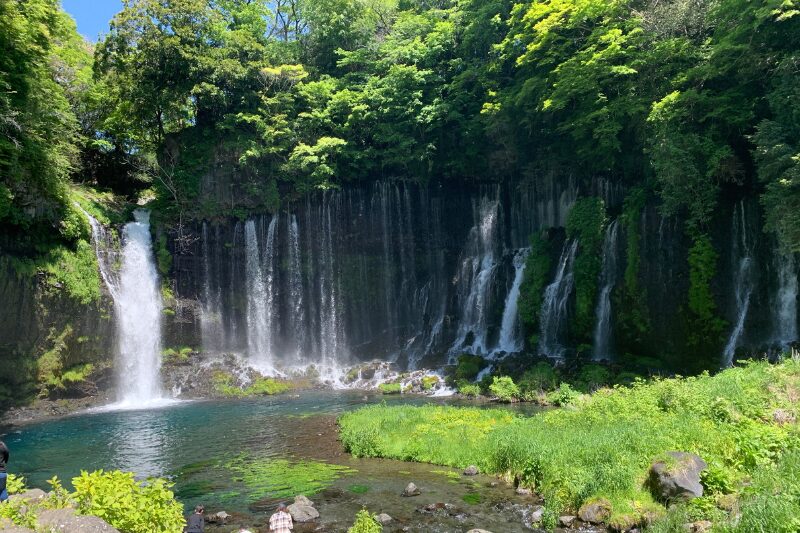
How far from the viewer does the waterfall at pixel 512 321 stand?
104ft

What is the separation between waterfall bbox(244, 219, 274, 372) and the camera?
36188mm

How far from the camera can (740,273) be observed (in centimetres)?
2333

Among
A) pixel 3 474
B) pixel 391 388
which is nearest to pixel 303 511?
pixel 3 474

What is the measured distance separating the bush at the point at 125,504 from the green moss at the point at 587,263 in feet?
79.3

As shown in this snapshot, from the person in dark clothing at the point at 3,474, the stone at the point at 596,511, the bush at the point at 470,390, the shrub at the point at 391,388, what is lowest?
the shrub at the point at 391,388

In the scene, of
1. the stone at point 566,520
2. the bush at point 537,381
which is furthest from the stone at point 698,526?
the bush at point 537,381

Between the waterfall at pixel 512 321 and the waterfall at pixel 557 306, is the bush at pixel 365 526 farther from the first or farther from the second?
the waterfall at pixel 512 321

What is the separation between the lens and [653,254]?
26.1 metres

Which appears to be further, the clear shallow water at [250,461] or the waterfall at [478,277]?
the waterfall at [478,277]

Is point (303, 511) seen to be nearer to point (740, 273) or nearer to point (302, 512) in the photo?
point (302, 512)

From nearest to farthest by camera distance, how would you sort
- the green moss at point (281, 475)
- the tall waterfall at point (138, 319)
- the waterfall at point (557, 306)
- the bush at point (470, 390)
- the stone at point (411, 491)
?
the stone at point (411, 491) → the green moss at point (281, 475) → the bush at point (470, 390) → the waterfall at point (557, 306) → the tall waterfall at point (138, 319)

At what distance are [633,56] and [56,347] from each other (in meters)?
32.0

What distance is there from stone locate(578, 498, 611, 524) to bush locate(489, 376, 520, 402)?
14.3 meters

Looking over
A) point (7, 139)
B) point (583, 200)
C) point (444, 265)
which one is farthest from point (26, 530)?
point (444, 265)
